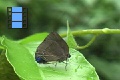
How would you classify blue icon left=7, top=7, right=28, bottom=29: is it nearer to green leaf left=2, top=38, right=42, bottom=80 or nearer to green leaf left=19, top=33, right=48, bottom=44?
green leaf left=19, top=33, right=48, bottom=44

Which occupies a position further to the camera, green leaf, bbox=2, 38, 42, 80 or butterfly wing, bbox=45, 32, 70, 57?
butterfly wing, bbox=45, 32, 70, 57

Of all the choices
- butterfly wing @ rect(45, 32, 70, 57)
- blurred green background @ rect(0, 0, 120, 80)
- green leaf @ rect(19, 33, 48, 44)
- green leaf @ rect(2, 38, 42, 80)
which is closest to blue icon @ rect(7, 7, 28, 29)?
green leaf @ rect(19, 33, 48, 44)

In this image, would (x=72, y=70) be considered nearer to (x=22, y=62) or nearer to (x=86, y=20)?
(x=22, y=62)

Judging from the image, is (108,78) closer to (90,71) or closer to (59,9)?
(59,9)

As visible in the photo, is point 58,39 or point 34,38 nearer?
point 58,39

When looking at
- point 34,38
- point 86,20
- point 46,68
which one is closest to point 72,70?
point 46,68

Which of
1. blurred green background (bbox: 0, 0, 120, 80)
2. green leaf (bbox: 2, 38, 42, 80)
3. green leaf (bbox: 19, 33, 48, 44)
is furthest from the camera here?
blurred green background (bbox: 0, 0, 120, 80)

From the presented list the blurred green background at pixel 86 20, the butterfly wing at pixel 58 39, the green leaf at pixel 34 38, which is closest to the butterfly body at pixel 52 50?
the butterfly wing at pixel 58 39
